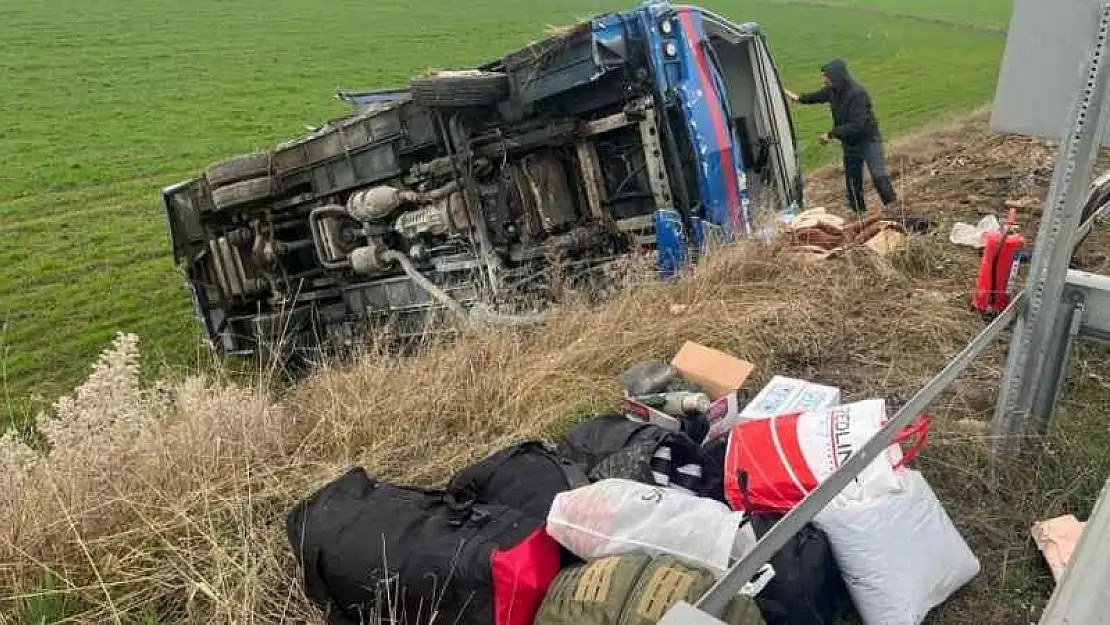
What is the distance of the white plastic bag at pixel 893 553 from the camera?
2.34 metres

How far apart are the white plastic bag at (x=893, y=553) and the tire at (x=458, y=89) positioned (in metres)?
3.62

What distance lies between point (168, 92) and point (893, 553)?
22.4 metres

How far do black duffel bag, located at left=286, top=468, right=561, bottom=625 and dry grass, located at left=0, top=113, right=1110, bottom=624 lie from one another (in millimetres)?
167

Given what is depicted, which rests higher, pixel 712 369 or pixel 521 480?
pixel 521 480

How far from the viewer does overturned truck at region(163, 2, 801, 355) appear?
16.4ft

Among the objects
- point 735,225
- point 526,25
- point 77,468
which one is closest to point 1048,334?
point 735,225

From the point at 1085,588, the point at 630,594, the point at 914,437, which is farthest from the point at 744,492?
the point at 1085,588

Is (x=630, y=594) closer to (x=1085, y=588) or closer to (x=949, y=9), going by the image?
(x=1085, y=588)

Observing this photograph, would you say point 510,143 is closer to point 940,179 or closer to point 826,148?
point 940,179

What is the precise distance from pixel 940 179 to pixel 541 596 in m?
7.54

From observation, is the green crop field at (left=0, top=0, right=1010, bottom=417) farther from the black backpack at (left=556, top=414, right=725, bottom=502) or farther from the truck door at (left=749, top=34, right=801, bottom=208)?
the truck door at (left=749, top=34, right=801, bottom=208)

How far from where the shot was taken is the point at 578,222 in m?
5.54

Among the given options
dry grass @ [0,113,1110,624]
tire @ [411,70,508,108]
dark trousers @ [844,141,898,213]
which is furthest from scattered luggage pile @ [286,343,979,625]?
dark trousers @ [844,141,898,213]

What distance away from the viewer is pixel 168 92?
68.4ft
